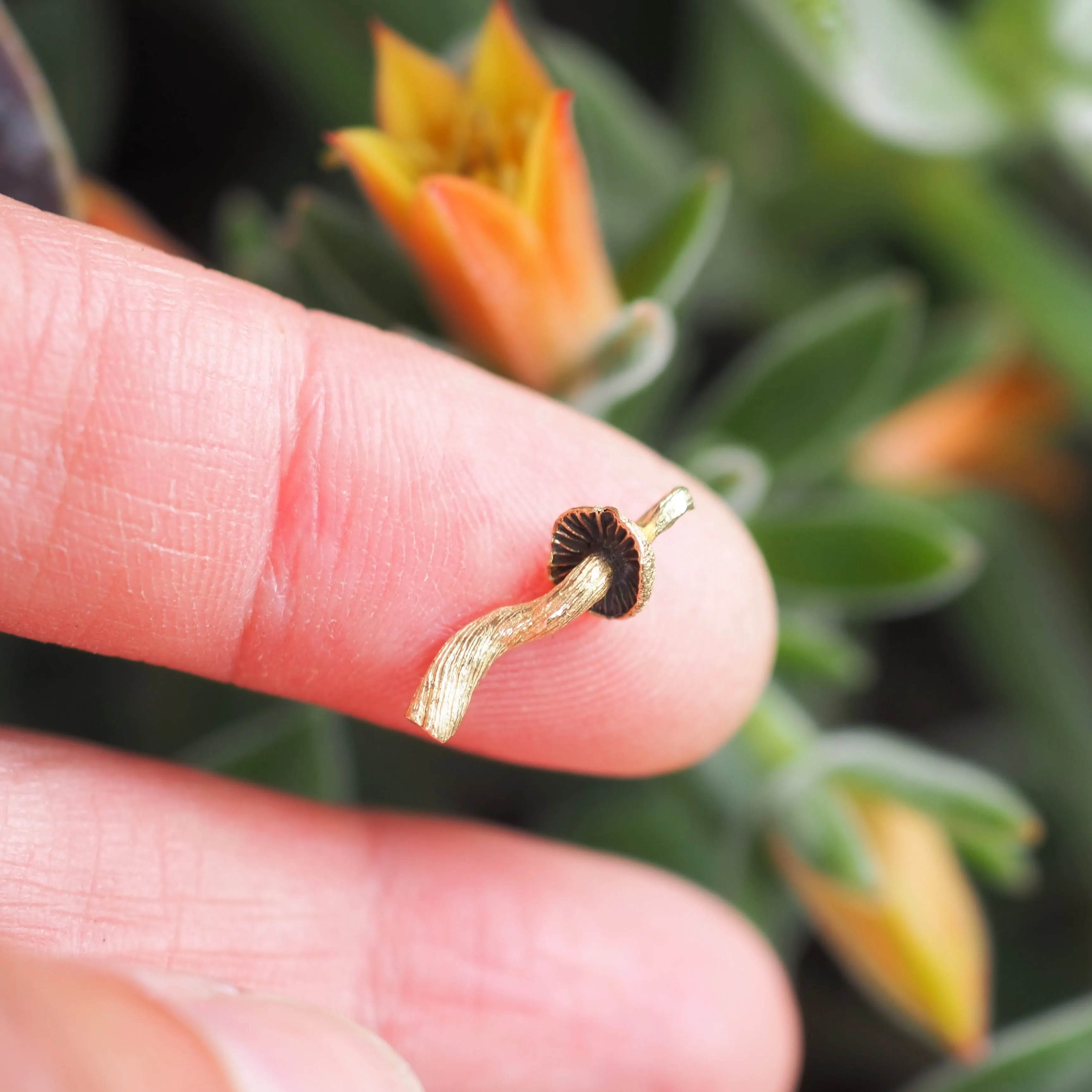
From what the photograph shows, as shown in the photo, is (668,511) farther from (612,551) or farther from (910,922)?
(910,922)

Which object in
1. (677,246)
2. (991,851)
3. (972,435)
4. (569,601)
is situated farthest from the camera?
(972,435)

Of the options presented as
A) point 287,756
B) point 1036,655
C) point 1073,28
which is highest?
point 1073,28

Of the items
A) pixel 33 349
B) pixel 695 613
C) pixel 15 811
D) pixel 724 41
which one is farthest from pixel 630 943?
pixel 724 41

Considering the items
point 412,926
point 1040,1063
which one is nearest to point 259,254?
point 412,926

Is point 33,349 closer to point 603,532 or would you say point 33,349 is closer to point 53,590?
point 53,590

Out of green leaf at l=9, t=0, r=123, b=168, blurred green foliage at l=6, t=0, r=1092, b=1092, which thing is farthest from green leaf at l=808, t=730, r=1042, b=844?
green leaf at l=9, t=0, r=123, b=168

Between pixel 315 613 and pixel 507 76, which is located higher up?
pixel 507 76

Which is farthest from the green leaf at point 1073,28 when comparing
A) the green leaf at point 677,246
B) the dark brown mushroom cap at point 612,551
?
the dark brown mushroom cap at point 612,551
